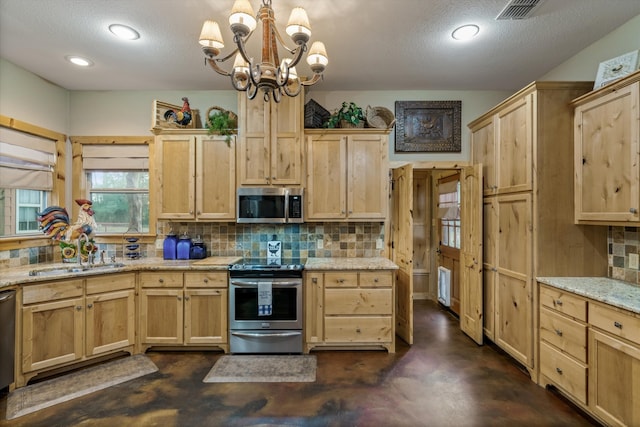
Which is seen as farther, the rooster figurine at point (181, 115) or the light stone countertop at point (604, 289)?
the rooster figurine at point (181, 115)

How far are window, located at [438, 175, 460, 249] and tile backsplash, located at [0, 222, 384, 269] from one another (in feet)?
4.20

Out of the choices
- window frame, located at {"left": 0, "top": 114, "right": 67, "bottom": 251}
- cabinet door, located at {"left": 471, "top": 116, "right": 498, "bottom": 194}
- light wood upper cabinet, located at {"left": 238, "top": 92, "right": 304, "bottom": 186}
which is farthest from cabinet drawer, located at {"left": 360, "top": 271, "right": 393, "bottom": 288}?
window frame, located at {"left": 0, "top": 114, "right": 67, "bottom": 251}

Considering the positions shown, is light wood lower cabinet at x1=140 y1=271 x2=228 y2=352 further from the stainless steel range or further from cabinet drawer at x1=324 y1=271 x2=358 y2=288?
cabinet drawer at x1=324 y1=271 x2=358 y2=288

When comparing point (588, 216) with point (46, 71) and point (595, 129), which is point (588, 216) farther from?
point (46, 71)

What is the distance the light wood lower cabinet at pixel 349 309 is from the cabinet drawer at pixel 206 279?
34.1 inches

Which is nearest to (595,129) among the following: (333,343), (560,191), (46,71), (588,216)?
(560,191)

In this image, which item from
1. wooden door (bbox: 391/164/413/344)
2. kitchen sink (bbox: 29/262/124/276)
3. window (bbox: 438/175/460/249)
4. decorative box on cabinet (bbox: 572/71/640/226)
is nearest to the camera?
decorative box on cabinet (bbox: 572/71/640/226)

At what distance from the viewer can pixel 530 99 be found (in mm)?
2531

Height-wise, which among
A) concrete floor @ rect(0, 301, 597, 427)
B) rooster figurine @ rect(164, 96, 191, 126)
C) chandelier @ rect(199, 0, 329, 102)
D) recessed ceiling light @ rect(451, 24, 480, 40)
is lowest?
concrete floor @ rect(0, 301, 597, 427)

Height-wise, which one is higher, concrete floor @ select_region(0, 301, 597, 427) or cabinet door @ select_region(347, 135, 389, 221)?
cabinet door @ select_region(347, 135, 389, 221)

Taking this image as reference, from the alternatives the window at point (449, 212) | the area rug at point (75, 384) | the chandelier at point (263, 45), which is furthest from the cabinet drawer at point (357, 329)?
the chandelier at point (263, 45)

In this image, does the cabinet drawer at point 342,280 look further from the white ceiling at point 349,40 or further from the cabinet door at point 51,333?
the cabinet door at point 51,333

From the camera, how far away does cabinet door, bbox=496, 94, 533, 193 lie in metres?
2.56

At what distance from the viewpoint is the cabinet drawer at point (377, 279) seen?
3035 mm
